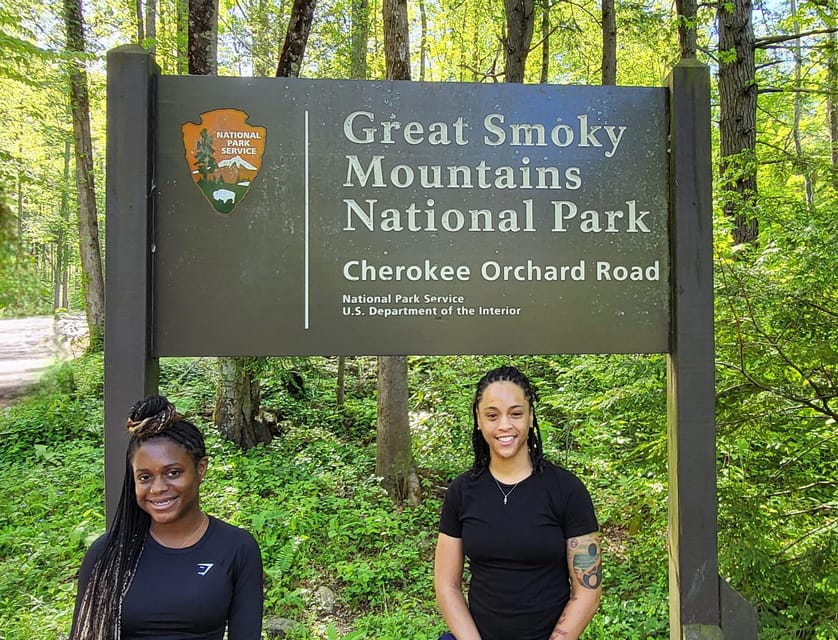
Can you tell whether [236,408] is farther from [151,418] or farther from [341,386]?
[151,418]

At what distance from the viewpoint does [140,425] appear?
1810 millimetres

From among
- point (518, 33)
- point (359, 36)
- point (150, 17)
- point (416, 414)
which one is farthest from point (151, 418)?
point (150, 17)

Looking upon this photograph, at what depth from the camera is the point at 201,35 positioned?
5.72m

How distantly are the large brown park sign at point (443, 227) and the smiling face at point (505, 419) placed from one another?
14.6 inches

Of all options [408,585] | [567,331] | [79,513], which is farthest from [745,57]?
[79,513]

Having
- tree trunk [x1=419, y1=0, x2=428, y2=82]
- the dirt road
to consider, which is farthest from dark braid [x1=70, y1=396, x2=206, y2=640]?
tree trunk [x1=419, y1=0, x2=428, y2=82]

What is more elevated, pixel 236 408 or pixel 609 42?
pixel 609 42

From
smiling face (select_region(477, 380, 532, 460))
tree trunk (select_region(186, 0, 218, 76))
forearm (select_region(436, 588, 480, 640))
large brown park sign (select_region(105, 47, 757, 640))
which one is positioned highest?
tree trunk (select_region(186, 0, 218, 76))

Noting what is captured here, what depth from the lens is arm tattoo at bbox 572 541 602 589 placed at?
1.90 metres

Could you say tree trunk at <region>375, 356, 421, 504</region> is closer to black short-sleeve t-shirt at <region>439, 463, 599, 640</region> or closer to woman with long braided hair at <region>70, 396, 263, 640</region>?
black short-sleeve t-shirt at <region>439, 463, 599, 640</region>

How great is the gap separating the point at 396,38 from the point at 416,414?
5328 mm

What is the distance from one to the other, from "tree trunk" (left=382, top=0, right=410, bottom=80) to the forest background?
4 cm

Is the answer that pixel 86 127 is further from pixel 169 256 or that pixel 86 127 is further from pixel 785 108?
pixel 785 108

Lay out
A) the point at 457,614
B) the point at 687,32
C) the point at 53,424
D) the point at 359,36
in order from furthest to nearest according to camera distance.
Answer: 1. the point at 359,36
2. the point at 687,32
3. the point at 53,424
4. the point at 457,614
